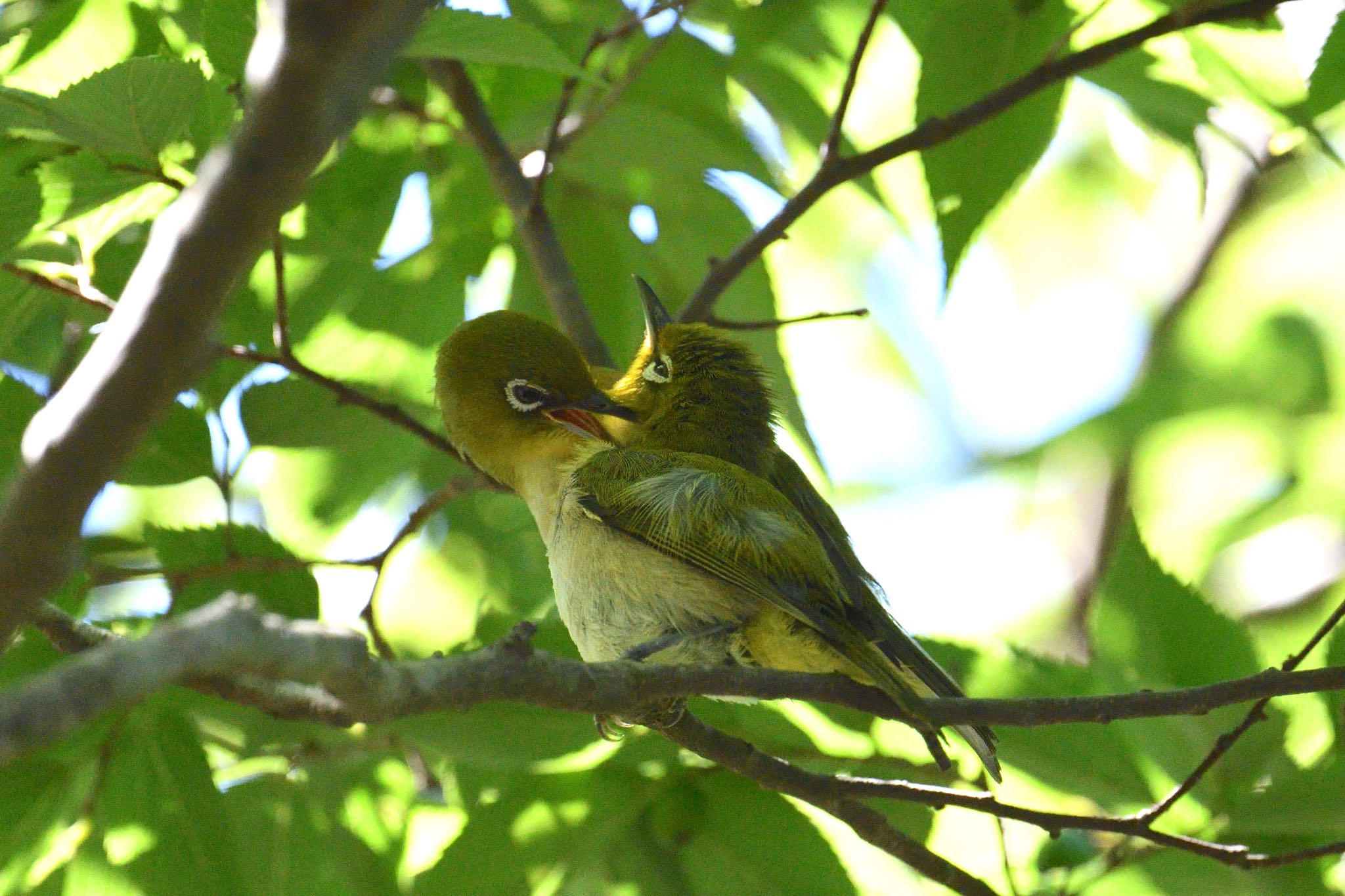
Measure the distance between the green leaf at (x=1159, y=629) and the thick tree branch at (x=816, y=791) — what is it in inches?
28.4

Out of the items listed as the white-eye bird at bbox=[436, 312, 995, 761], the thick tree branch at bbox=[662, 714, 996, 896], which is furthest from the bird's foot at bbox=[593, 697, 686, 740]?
the white-eye bird at bbox=[436, 312, 995, 761]

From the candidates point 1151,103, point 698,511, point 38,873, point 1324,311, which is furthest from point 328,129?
point 1324,311

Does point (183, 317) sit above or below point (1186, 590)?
above

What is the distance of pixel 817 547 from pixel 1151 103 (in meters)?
1.61

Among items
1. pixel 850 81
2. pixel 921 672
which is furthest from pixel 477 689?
pixel 850 81

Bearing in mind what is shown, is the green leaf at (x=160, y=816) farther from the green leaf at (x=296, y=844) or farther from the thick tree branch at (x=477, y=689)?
the thick tree branch at (x=477, y=689)

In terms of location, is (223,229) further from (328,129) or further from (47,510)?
(47,510)

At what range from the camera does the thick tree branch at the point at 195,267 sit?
1.29 metres

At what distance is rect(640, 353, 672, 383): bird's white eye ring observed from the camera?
4355 millimetres

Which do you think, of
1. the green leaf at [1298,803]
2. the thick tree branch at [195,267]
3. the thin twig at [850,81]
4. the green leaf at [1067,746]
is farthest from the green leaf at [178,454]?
the green leaf at [1298,803]

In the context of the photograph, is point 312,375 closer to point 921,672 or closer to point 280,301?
point 280,301

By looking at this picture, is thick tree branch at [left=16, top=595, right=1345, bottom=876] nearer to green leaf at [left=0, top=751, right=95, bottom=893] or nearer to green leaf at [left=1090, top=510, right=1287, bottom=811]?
green leaf at [left=1090, top=510, right=1287, bottom=811]

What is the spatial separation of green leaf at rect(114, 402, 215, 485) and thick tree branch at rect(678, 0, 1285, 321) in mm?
1703

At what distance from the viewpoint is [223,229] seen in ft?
4.35
